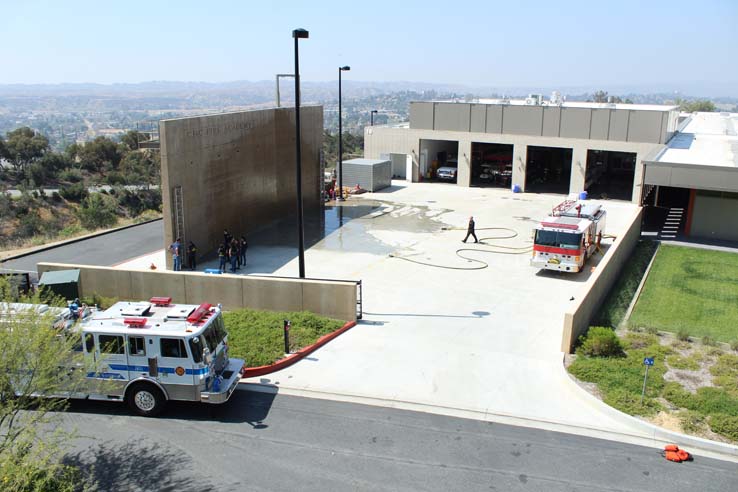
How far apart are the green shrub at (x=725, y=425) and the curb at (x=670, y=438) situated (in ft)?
1.26

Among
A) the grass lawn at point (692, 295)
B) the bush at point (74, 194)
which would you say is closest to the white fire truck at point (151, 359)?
the grass lawn at point (692, 295)

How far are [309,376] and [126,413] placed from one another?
4.08 meters

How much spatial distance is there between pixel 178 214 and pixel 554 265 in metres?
14.2

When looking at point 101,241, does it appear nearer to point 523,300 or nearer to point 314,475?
point 523,300

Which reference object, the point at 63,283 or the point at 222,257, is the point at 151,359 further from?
the point at 222,257

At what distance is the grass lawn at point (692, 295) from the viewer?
19.5 meters

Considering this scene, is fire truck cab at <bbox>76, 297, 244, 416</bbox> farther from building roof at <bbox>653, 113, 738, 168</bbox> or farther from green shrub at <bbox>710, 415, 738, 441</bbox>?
building roof at <bbox>653, 113, 738, 168</bbox>

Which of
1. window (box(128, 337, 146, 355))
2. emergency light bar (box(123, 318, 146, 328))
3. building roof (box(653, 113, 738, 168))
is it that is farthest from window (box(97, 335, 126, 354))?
building roof (box(653, 113, 738, 168))

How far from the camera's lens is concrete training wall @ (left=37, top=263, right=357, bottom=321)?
19000mm

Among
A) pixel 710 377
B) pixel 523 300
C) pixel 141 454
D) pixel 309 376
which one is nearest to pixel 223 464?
pixel 141 454

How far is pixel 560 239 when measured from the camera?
24.5 metres

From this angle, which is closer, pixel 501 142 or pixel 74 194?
pixel 501 142

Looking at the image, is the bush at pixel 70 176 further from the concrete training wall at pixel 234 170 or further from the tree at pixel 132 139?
the concrete training wall at pixel 234 170

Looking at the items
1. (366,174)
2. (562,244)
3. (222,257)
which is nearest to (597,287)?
(562,244)
